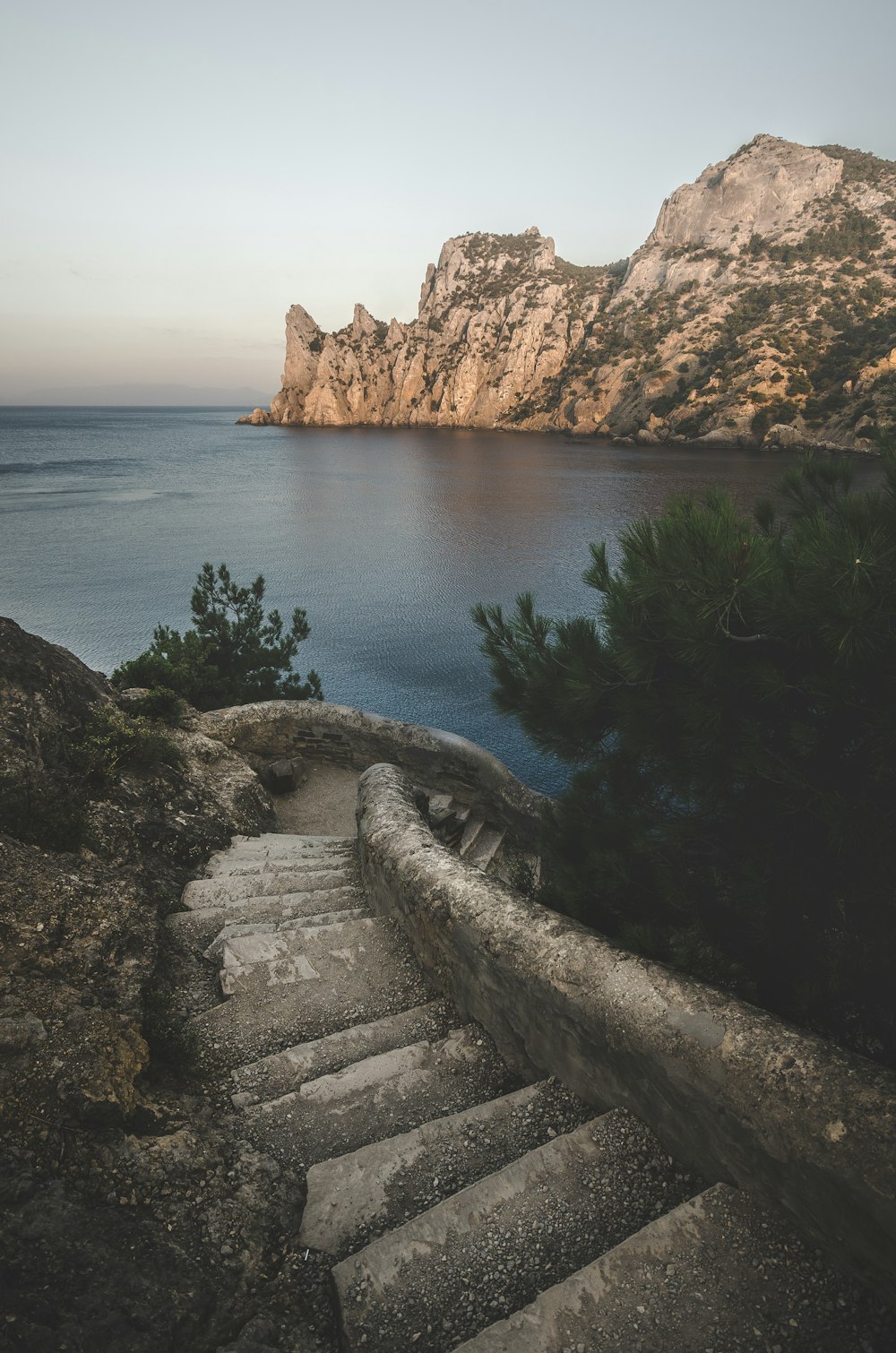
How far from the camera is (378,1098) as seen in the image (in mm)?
3152

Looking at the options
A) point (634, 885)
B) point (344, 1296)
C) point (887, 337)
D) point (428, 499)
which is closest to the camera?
point (344, 1296)

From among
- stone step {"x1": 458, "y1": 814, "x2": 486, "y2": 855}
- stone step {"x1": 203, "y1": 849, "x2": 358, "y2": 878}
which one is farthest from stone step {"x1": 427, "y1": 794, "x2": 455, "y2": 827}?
stone step {"x1": 203, "y1": 849, "x2": 358, "y2": 878}

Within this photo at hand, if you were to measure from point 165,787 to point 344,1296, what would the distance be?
5102 mm

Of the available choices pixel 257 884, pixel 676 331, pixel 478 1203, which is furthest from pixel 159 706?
pixel 676 331

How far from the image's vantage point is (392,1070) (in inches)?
130

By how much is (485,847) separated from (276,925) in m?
4.23

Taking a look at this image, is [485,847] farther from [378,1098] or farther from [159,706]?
[378,1098]

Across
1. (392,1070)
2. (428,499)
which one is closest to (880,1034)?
(392,1070)

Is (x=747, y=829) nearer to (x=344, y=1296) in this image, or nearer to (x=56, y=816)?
(x=344, y=1296)

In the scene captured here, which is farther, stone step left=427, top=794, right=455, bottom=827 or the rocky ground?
stone step left=427, top=794, right=455, bottom=827

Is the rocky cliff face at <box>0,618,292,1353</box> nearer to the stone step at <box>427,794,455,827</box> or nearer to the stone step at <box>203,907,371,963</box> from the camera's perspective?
the stone step at <box>203,907,371,963</box>

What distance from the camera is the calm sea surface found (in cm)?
1972

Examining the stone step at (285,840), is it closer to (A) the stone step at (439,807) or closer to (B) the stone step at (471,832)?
(A) the stone step at (439,807)

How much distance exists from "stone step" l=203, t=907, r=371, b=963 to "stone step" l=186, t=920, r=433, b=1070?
0.87 ft
